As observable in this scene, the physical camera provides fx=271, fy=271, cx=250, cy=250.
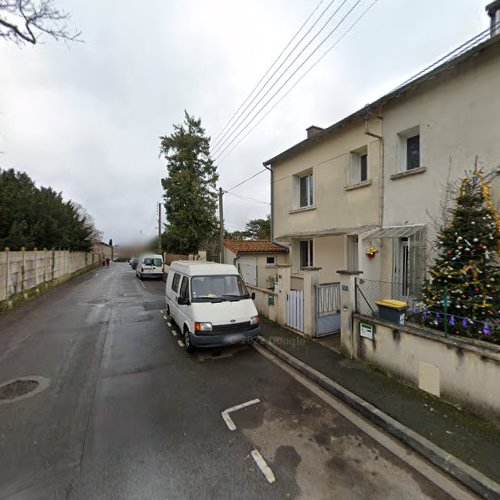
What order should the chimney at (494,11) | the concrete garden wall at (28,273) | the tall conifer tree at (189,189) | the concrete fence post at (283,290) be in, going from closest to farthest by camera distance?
the chimney at (494,11) → the concrete fence post at (283,290) → the concrete garden wall at (28,273) → the tall conifer tree at (189,189)

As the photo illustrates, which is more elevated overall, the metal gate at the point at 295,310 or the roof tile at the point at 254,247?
the roof tile at the point at 254,247

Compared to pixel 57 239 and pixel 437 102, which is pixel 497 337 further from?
pixel 57 239

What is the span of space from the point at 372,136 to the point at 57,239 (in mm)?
20866

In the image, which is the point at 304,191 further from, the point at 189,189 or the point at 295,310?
the point at 189,189

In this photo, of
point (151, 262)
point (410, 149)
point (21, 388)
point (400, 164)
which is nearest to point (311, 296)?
point (400, 164)

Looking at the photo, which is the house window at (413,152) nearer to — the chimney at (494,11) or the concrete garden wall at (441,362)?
the chimney at (494,11)

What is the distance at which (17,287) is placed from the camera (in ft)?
40.3

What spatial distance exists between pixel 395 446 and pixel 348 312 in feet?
8.60

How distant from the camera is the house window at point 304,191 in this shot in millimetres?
10711

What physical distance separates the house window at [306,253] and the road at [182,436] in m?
6.26

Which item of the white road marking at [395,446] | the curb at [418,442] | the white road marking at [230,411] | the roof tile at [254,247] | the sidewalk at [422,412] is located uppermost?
the roof tile at [254,247]

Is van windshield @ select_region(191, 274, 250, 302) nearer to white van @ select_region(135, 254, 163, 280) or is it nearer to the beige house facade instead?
the beige house facade

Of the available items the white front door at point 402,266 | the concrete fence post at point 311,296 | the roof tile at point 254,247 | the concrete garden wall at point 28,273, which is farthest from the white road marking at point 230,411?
the concrete garden wall at point 28,273

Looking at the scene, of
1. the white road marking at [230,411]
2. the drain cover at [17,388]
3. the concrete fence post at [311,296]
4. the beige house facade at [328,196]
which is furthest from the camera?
the beige house facade at [328,196]
